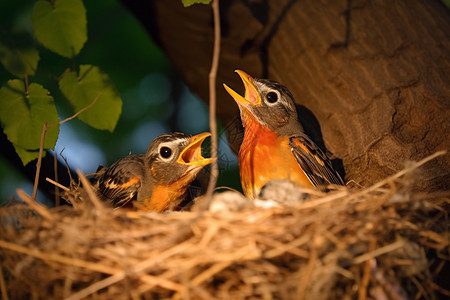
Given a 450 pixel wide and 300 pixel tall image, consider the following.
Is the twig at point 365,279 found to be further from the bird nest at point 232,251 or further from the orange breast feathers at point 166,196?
the orange breast feathers at point 166,196

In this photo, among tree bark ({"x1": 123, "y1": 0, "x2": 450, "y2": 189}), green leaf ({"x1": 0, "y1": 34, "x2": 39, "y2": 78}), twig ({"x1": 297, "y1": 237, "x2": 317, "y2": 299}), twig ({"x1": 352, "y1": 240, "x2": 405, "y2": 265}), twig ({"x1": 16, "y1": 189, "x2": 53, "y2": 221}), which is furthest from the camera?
tree bark ({"x1": 123, "y1": 0, "x2": 450, "y2": 189})

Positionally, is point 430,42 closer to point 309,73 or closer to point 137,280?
point 309,73

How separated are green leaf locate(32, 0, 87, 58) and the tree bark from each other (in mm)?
1623

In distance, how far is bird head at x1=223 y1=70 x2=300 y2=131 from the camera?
3750 millimetres

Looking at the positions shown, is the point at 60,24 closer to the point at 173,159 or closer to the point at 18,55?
the point at 18,55

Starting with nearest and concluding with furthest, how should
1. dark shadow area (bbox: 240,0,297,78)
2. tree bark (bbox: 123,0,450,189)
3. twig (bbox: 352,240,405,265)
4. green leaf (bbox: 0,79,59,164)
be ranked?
twig (bbox: 352,240,405,265), green leaf (bbox: 0,79,59,164), tree bark (bbox: 123,0,450,189), dark shadow area (bbox: 240,0,297,78)

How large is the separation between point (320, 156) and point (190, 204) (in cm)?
111

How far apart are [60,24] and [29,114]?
70cm

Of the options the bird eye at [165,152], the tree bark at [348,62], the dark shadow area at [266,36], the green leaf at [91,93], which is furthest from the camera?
the dark shadow area at [266,36]

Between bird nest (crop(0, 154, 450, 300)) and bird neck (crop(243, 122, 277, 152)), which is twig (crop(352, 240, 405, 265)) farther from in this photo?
bird neck (crop(243, 122, 277, 152))

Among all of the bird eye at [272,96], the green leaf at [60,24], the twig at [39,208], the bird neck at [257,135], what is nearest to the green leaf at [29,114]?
the green leaf at [60,24]

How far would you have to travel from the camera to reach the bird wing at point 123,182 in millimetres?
3588

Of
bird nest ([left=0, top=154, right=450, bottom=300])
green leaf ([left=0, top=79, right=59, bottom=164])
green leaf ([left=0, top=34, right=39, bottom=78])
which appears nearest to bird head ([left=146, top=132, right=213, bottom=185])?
green leaf ([left=0, top=79, right=59, bottom=164])

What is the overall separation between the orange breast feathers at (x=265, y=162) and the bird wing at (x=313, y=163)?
0.13 feet
